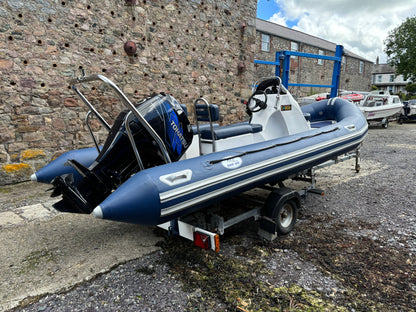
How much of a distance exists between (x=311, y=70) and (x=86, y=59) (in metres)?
22.4

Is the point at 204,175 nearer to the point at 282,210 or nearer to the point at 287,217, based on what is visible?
the point at 282,210

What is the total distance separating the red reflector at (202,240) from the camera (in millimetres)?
2375

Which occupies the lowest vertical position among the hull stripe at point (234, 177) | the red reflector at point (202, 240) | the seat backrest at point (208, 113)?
the red reflector at point (202, 240)

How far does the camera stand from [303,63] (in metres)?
23.6

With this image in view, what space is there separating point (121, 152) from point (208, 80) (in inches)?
215

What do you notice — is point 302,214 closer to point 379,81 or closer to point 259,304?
point 259,304

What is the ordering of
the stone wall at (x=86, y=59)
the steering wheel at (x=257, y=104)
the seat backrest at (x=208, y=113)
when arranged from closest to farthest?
the seat backrest at (x=208, y=113) → the steering wheel at (x=257, y=104) → the stone wall at (x=86, y=59)

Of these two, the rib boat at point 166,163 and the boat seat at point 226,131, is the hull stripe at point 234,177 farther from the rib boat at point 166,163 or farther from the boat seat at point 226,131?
the boat seat at point 226,131

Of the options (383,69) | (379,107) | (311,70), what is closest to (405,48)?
(311,70)

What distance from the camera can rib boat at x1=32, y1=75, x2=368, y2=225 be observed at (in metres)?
2.05

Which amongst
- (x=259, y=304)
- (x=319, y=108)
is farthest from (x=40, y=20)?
(x=259, y=304)

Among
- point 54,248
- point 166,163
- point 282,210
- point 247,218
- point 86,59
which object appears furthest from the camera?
point 86,59

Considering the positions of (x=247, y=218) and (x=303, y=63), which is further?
(x=303, y=63)

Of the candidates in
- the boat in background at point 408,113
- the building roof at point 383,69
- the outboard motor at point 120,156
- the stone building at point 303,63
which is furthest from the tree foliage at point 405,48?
the outboard motor at point 120,156
